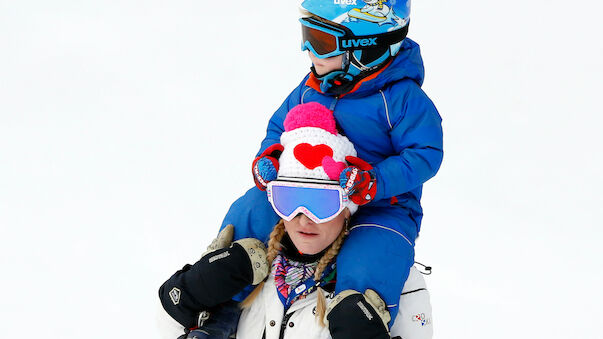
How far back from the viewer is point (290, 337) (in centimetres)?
261

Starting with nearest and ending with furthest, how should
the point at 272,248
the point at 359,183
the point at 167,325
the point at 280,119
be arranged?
the point at 359,183 → the point at 272,248 → the point at 167,325 → the point at 280,119

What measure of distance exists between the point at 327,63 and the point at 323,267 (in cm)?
72

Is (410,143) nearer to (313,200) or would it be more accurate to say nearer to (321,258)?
(313,200)

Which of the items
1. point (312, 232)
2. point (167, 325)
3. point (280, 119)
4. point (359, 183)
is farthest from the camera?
point (280, 119)

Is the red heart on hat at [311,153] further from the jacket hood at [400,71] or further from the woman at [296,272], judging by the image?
the jacket hood at [400,71]

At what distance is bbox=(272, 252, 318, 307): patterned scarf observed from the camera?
2656mm

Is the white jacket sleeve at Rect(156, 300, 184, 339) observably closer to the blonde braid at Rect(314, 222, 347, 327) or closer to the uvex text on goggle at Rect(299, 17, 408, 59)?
the blonde braid at Rect(314, 222, 347, 327)

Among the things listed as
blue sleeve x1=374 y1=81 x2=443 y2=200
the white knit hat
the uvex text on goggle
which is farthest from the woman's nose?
the uvex text on goggle

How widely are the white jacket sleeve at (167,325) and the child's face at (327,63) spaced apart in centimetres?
102

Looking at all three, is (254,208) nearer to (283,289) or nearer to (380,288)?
(283,289)

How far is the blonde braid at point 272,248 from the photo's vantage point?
2.67 m

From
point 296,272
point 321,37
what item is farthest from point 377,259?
point 321,37

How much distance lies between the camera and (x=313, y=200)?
8.20ft

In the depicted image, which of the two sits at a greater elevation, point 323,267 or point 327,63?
point 327,63
